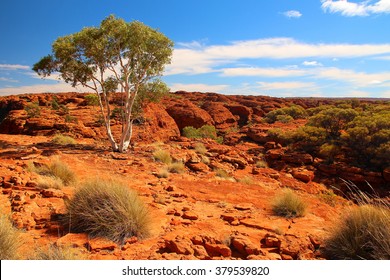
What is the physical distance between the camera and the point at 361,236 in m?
3.83

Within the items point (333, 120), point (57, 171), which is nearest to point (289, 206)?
point (57, 171)

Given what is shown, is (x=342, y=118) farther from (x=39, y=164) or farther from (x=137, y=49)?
(x=39, y=164)

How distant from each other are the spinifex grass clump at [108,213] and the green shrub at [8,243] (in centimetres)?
79

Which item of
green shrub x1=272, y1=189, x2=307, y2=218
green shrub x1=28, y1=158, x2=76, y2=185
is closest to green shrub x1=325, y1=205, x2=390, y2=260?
green shrub x1=272, y1=189, x2=307, y2=218

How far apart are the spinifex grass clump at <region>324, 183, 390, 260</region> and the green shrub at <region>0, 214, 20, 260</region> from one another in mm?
4138

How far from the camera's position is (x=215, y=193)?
8.01 meters

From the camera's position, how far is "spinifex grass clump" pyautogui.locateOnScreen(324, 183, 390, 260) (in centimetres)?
360

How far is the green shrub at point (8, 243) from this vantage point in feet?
11.1

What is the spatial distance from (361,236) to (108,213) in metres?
3.63

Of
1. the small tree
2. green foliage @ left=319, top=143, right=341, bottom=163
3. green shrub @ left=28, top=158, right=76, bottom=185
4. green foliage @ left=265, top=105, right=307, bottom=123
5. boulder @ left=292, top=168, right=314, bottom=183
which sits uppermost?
the small tree

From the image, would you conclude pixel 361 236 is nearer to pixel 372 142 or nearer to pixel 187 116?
pixel 372 142

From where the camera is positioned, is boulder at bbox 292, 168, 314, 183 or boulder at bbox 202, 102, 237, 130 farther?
boulder at bbox 202, 102, 237, 130

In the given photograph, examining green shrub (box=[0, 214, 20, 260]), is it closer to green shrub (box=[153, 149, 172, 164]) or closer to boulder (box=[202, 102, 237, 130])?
green shrub (box=[153, 149, 172, 164])
